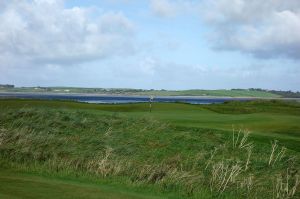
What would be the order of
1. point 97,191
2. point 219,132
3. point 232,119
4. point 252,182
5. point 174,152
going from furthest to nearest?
1. point 232,119
2. point 219,132
3. point 174,152
4. point 252,182
5. point 97,191

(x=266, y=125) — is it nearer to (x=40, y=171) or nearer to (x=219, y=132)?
(x=219, y=132)

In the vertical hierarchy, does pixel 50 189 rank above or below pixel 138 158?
above

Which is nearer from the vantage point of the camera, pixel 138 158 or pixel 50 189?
pixel 50 189

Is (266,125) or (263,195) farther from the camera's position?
(266,125)

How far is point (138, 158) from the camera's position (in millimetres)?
23078

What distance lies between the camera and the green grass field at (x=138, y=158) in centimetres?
1644

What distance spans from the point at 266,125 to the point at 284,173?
1190 cm

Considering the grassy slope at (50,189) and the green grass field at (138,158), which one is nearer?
the grassy slope at (50,189)

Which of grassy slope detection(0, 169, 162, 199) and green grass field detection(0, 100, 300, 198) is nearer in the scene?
grassy slope detection(0, 169, 162, 199)

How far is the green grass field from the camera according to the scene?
16438 millimetres

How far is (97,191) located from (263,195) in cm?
715

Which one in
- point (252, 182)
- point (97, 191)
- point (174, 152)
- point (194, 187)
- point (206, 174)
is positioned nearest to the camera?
point (97, 191)

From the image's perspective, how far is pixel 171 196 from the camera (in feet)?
52.3

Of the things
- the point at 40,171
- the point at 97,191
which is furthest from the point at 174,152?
the point at 97,191
